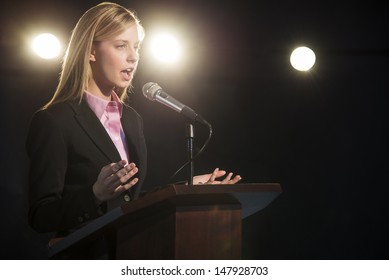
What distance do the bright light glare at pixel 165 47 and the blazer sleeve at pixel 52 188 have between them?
1253mm

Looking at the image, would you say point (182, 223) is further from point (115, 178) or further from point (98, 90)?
point (98, 90)

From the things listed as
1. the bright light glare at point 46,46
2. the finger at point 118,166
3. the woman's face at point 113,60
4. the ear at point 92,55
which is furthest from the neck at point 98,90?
the finger at point 118,166

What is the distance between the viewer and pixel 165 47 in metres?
3.43

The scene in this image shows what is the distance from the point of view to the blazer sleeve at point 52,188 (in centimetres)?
185

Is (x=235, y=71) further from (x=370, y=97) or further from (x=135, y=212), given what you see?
(x=135, y=212)

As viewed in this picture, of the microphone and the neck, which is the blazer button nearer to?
the microphone

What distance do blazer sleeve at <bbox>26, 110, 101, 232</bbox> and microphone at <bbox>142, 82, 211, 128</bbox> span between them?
422 millimetres

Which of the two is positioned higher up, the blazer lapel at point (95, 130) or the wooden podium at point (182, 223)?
the blazer lapel at point (95, 130)

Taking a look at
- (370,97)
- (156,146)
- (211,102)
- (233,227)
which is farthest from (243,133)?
(233,227)

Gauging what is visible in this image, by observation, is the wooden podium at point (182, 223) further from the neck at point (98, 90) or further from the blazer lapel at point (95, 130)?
the neck at point (98, 90)

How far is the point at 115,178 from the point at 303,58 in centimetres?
231

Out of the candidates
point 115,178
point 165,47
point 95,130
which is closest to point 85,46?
point 95,130

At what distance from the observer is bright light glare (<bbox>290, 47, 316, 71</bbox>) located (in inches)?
140

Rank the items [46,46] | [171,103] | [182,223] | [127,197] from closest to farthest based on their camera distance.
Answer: [182,223]
[127,197]
[171,103]
[46,46]
